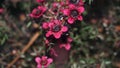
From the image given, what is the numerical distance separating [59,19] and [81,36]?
624 millimetres

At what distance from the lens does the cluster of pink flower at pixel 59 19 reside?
229 cm

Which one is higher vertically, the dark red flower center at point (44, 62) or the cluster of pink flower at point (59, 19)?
the cluster of pink flower at point (59, 19)

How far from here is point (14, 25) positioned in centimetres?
334

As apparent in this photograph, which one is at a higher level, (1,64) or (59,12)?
(59,12)

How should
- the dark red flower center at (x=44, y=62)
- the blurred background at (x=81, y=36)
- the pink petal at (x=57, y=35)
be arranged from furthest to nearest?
the blurred background at (x=81, y=36) → the dark red flower center at (x=44, y=62) → the pink petal at (x=57, y=35)

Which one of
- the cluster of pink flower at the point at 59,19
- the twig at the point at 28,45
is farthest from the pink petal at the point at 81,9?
the twig at the point at 28,45

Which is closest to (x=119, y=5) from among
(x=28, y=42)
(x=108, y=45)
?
(x=108, y=45)

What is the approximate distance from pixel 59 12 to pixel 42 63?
1.30 ft

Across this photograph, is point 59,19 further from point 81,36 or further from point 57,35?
point 81,36

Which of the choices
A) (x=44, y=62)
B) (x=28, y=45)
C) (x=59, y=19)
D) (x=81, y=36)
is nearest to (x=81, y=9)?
(x=59, y=19)

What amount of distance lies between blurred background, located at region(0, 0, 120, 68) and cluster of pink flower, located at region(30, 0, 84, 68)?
0.75 ft

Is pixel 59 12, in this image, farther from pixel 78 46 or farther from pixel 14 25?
pixel 14 25

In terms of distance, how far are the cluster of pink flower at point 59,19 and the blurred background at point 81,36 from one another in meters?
0.23

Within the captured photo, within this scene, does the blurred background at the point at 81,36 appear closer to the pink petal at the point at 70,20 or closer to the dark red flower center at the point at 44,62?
the dark red flower center at the point at 44,62
